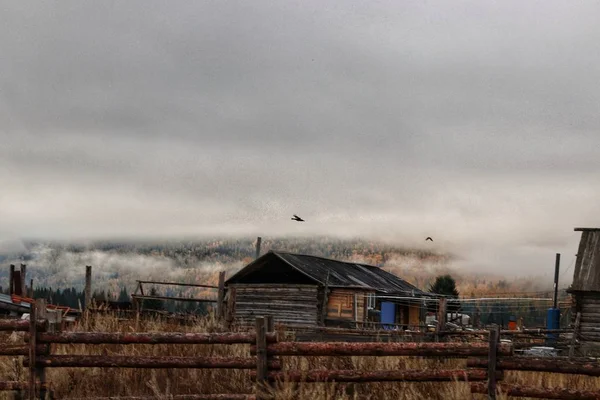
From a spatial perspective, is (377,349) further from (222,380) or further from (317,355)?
(222,380)

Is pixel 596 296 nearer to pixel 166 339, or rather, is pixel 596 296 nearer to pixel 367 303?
pixel 367 303

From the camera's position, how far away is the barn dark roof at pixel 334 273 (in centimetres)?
3800

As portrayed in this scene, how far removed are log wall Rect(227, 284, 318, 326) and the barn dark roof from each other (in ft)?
2.43

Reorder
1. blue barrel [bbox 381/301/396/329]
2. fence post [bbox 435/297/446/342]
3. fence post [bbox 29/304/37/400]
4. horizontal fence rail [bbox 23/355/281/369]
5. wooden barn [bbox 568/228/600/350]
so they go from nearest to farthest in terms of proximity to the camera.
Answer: horizontal fence rail [bbox 23/355/281/369]
fence post [bbox 29/304/37/400]
fence post [bbox 435/297/446/342]
wooden barn [bbox 568/228/600/350]
blue barrel [bbox 381/301/396/329]

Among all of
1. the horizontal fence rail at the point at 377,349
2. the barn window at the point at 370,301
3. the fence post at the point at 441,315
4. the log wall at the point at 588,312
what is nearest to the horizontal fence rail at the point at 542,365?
the horizontal fence rail at the point at 377,349

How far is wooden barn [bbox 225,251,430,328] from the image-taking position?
3741 cm

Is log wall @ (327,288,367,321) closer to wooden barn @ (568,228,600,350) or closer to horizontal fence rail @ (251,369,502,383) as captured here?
wooden barn @ (568,228,600,350)

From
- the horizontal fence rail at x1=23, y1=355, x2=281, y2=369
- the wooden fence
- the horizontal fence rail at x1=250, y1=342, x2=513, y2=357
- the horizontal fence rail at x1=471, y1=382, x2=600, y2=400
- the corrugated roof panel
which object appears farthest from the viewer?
the corrugated roof panel

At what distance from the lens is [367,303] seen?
38906 mm

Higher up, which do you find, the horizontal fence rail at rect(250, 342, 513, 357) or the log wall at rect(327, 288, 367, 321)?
the horizontal fence rail at rect(250, 342, 513, 357)

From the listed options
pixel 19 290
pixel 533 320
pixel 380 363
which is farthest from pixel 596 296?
pixel 533 320

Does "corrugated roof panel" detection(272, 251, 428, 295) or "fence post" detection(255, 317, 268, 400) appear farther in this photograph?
"corrugated roof panel" detection(272, 251, 428, 295)

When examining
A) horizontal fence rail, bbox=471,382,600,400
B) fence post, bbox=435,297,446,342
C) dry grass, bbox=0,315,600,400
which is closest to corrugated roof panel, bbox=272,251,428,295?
fence post, bbox=435,297,446,342

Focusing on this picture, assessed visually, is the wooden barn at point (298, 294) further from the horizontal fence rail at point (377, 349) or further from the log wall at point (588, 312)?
the horizontal fence rail at point (377, 349)
